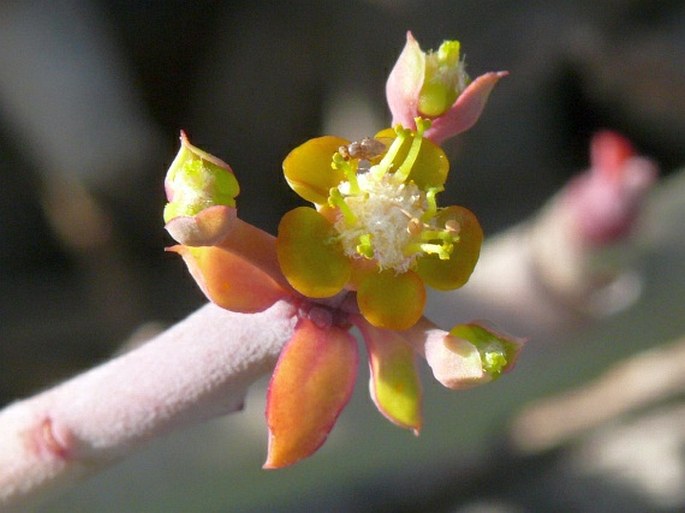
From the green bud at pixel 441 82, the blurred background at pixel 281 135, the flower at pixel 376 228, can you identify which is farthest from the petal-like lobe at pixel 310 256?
the blurred background at pixel 281 135

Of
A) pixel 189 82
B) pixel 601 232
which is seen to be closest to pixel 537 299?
pixel 601 232

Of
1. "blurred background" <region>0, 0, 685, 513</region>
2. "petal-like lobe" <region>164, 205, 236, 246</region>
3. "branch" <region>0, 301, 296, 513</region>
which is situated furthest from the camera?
"blurred background" <region>0, 0, 685, 513</region>

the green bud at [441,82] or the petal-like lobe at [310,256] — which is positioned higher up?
the green bud at [441,82]

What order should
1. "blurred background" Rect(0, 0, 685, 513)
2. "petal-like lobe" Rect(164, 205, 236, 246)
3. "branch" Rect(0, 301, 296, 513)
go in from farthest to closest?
1. "blurred background" Rect(0, 0, 685, 513)
2. "branch" Rect(0, 301, 296, 513)
3. "petal-like lobe" Rect(164, 205, 236, 246)

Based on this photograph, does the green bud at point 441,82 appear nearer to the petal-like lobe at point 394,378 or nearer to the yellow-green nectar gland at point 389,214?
the yellow-green nectar gland at point 389,214

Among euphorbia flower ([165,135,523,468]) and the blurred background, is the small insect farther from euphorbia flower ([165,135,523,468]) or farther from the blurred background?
the blurred background

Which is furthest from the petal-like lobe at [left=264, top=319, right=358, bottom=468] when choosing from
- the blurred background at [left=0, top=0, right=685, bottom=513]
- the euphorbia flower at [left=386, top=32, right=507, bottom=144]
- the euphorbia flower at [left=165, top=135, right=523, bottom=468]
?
the blurred background at [left=0, top=0, right=685, bottom=513]

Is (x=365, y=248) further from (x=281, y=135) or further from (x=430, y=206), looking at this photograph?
(x=281, y=135)
